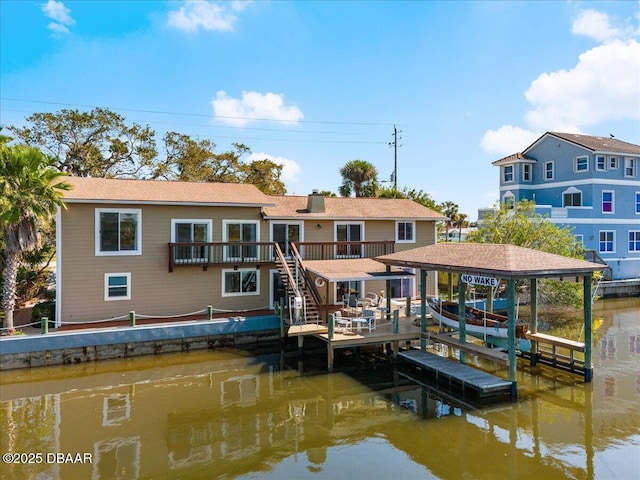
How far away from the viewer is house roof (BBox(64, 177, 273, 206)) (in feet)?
62.6

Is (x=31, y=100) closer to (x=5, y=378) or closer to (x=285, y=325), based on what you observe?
(x=5, y=378)

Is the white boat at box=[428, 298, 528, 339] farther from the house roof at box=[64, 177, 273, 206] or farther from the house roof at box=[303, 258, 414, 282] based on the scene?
the house roof at box=[64, 177, 273, 206]

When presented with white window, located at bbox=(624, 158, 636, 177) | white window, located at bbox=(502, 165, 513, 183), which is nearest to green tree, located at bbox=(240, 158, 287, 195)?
white window, located at bbox=(502, 165, 513, 183)

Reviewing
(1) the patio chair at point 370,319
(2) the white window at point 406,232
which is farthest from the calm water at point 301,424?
(2) the white window at point 406,232

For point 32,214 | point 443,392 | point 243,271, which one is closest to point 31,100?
point 32,214

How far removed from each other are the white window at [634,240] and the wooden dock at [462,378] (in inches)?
1061

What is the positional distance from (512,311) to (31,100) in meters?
34.3

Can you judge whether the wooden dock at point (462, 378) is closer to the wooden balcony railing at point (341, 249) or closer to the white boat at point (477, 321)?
the white boat at point (477, 321)

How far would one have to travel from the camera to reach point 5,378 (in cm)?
1554

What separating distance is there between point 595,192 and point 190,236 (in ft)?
95.4

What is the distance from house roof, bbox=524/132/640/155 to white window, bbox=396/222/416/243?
17253 millimetres

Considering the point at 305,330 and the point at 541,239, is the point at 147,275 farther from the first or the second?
the point at 541,239

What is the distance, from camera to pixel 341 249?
23562 mm

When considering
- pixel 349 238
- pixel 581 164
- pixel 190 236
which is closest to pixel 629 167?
pixel 581 164
